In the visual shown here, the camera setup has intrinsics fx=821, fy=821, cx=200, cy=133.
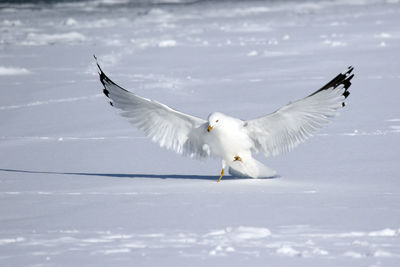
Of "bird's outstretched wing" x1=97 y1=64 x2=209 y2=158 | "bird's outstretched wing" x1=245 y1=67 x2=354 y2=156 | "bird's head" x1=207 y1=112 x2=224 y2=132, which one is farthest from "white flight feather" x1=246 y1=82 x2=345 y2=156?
"bird's outstretched wing" x1=97 y1=64 x2=209 y2=158

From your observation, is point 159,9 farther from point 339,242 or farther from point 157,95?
point 339,242

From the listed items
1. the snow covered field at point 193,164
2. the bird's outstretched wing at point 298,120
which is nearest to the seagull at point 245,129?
the bird's outstretched wing at point 298,120

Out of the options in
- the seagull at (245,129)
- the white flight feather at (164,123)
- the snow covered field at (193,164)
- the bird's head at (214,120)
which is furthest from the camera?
the white flight feather at (164,123)

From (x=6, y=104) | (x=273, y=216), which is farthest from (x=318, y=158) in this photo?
(x=6, y=104)

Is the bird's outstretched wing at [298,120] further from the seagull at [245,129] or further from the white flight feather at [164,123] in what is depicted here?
the white flight feather at [164,123]

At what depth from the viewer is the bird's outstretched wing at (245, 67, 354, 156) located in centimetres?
624

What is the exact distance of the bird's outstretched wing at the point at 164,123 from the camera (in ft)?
21.4

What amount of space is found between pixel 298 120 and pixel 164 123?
3.58 ft

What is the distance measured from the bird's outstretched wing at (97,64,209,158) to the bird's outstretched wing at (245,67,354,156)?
442mm

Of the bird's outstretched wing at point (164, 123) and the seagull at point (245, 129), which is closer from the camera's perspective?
the seagull at point (245, 129)

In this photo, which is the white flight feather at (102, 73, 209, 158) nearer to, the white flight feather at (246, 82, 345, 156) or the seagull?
the seagull

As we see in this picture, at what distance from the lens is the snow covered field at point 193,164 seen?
14.2 feet

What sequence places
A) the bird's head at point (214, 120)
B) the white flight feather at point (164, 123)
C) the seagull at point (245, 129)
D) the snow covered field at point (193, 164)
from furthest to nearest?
the white flight feather at point (164, 123)
the seagull at point (245, 129)
the bird's head at point (214, 120)
the snow covered field at point (193, 164)

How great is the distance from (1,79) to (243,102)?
15.4ft
